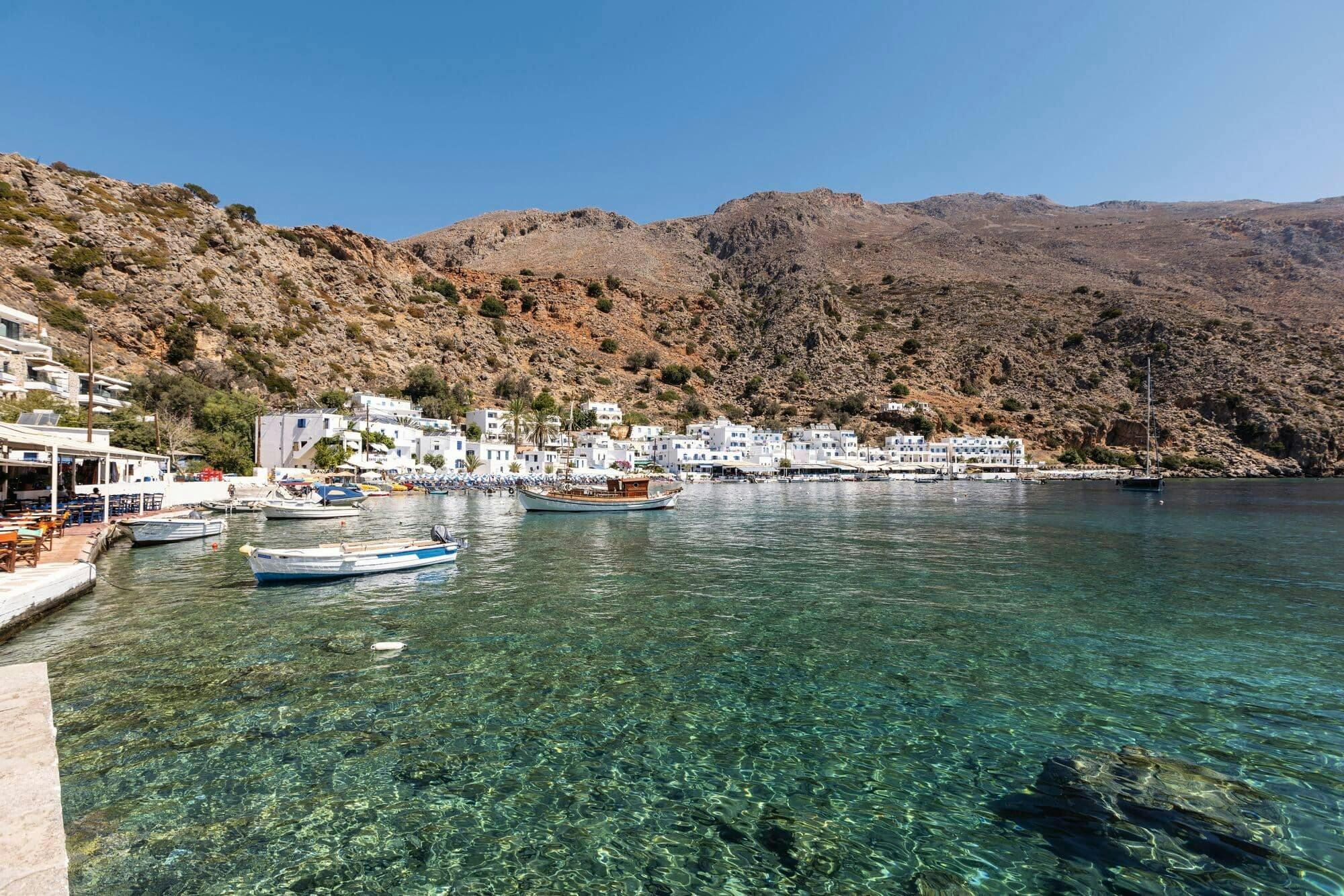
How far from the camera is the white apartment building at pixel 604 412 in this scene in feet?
360

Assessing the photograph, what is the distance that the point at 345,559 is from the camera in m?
18.4

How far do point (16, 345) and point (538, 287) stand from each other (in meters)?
107

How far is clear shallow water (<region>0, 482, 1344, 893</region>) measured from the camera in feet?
17.9

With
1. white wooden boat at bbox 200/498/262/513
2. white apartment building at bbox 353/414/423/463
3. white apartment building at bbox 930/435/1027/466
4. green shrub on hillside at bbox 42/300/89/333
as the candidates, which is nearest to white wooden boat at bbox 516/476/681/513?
white wooden boat at bbox 200/498/262/513

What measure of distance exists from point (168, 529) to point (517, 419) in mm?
61172

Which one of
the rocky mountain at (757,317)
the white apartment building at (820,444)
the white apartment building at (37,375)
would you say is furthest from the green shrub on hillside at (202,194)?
the white apartment building at (820,444)

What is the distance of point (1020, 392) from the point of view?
127m

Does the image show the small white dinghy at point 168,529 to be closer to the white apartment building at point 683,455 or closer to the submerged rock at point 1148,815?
the submerged rock at point 1148,815

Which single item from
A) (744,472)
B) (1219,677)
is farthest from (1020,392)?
(1219,677)

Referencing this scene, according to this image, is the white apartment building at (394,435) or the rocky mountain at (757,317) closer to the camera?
the white apartment building at (394,435)

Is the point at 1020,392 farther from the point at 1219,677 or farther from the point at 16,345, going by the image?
the point at 16,345

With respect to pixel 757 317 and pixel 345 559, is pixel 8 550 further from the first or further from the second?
pixel 757 317

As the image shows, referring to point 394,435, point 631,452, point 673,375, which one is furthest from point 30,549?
point 673,375

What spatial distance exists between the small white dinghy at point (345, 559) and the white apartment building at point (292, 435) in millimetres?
50658
